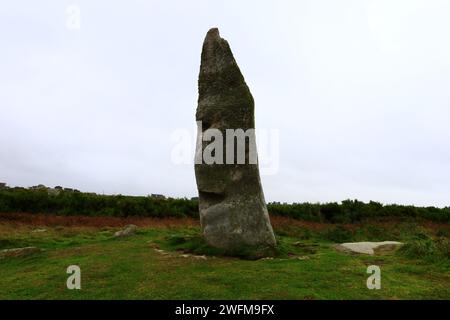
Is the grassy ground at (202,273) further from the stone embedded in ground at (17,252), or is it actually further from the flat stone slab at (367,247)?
the flat stone slab at (367,247)

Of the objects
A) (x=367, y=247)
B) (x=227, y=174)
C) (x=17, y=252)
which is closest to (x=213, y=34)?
(x=227, y=174)

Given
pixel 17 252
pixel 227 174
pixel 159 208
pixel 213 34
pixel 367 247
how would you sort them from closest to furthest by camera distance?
pixel 227 174 → pixel 213 34 → pixel 17 252 → pixel 367 247 → pixel 159 208

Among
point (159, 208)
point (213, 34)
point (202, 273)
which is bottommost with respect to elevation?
point (202, 273)

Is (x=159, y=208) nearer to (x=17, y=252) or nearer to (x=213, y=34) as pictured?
(x=17, y=252)

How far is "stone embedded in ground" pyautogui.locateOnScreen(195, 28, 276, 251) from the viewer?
12469 mm

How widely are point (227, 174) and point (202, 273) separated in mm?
3347

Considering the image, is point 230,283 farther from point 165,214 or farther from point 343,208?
point 343,208

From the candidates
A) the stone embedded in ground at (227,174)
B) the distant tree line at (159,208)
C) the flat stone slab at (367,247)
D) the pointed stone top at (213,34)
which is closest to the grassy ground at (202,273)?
the flat stone slab at (367,247)

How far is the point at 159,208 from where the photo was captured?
2858 centimetres

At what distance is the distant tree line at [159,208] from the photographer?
91.0 ft

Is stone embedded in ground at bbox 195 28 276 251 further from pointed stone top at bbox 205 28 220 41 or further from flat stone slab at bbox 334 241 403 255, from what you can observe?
flat stone slab at bbox 334 241 403 255

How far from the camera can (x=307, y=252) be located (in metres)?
14.0

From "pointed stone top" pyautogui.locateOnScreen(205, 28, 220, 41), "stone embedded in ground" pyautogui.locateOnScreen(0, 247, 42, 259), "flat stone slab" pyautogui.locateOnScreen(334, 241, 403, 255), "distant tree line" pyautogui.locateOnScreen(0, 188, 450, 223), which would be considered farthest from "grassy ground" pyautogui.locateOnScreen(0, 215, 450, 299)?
"distant tree line" pyautogui.locateOnScreen(0, 188, 450, 223)

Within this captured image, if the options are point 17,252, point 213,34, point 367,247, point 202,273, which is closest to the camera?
point 202,273
